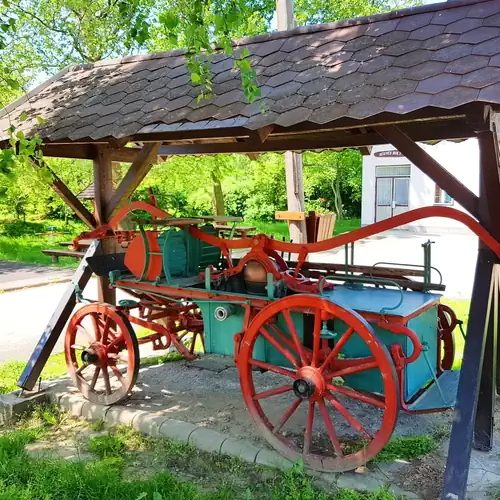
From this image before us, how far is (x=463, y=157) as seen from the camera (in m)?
19.5

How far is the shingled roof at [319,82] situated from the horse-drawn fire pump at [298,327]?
0.81 m

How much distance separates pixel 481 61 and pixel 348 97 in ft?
2.59

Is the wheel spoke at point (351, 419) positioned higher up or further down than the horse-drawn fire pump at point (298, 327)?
further down

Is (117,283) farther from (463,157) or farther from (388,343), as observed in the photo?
(463,157)

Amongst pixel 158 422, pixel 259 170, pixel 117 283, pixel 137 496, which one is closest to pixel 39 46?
pixel 259 170

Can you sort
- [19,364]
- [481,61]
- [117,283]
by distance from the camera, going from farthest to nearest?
[19,364] < [117,283] < [481,61]

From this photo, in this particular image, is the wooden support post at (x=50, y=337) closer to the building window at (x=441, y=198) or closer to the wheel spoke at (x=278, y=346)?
the wheel spoke at (x=278, y=346)

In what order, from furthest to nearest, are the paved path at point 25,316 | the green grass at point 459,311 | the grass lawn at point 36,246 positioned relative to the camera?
the grass lawn at point 36,246, the paved path at point 25,316, the green grass at point 459,311

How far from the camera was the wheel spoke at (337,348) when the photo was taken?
334 cm

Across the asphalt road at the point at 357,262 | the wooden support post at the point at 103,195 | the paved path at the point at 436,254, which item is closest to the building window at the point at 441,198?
the paved path at the point at 436,254

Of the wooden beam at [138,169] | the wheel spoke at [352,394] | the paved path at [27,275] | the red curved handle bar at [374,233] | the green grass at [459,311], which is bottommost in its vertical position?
the paved path at [27,275]

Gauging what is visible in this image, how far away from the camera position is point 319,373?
3.50 meters

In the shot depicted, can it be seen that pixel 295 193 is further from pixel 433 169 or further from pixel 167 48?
pixel 167 48

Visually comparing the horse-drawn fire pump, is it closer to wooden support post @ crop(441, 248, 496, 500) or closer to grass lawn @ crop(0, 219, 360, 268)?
wooden support post @ crop(441, 248, 496, 500)
